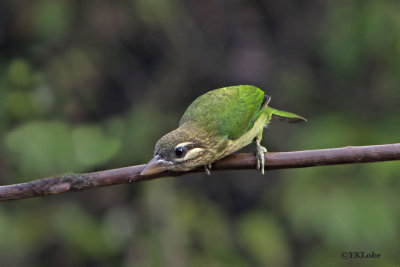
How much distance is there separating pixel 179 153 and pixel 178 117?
2.59m

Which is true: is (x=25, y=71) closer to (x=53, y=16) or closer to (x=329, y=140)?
(x=53, y=16)

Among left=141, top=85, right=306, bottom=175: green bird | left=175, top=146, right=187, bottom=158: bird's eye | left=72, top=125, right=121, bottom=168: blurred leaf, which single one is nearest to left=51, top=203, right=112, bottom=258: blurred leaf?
left=72, top=125, right=121, bottom=168: blurred leaf

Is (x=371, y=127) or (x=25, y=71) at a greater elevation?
(x=25, y=71)

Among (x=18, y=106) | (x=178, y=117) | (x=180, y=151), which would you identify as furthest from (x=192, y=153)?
(x=178, y=117)

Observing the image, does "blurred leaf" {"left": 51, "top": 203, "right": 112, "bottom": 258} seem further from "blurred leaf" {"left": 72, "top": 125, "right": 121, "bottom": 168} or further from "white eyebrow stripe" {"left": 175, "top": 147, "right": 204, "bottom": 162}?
"white eyebrow stripe" {"left": 175, "top": 147, "right": 204, "bottom": 162}

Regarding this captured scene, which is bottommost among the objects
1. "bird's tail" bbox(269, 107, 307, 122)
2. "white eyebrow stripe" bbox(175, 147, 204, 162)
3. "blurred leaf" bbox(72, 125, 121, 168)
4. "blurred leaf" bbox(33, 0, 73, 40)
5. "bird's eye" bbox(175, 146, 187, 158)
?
"blurred leaf" bbox(72, 125, 121, 168)

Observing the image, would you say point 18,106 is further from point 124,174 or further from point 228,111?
point 124,174

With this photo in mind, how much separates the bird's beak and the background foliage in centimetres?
126

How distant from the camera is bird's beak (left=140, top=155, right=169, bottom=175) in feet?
9.25

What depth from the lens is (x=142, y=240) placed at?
525cm

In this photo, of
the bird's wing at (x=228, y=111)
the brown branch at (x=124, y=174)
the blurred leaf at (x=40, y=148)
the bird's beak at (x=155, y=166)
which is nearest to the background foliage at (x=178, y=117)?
the blurred leaf at (x=40, y=148)

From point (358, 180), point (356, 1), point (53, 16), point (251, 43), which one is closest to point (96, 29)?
point (53, 16)

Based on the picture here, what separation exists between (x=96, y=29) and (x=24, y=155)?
188 centimetres

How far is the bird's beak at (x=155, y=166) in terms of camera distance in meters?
2.82
